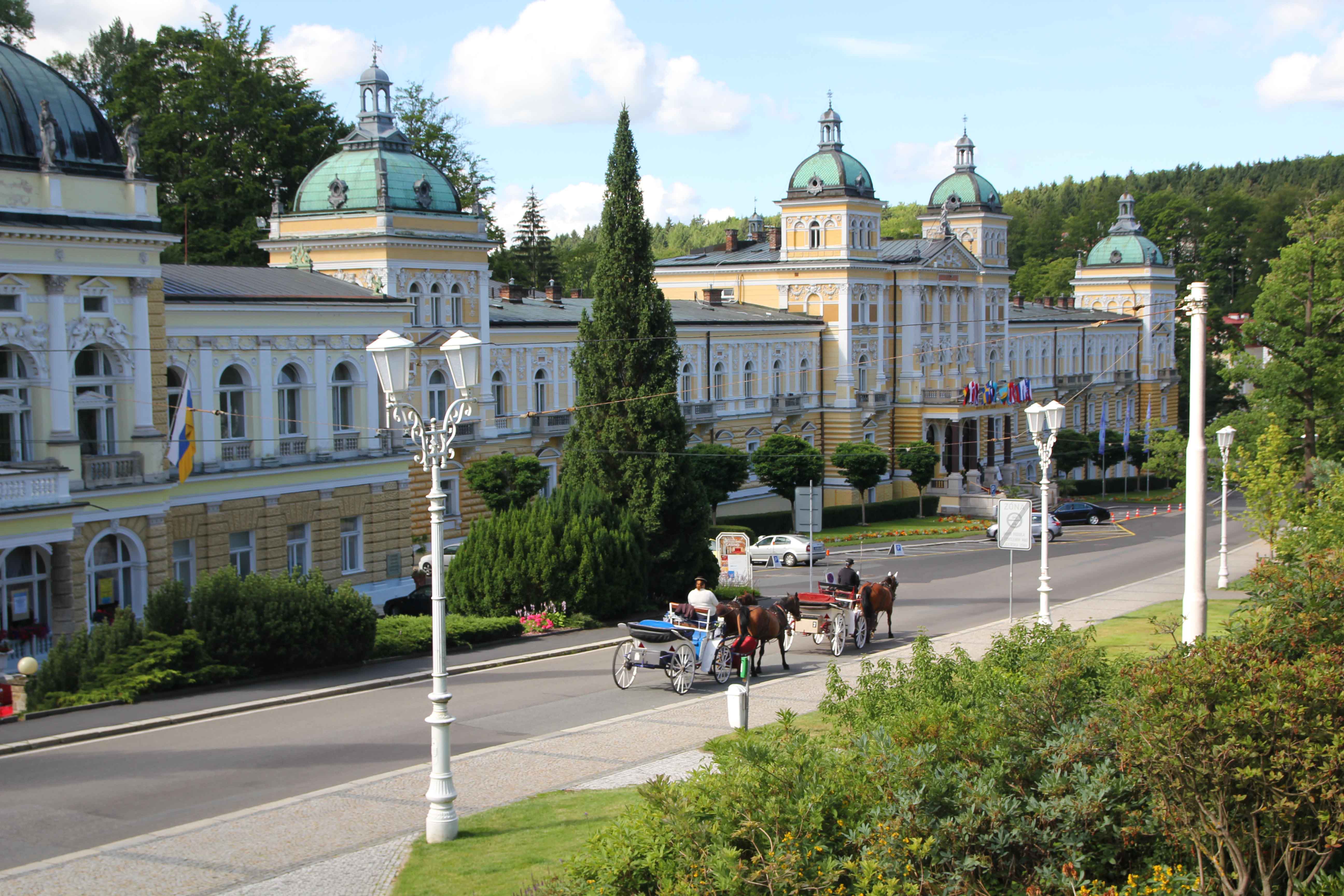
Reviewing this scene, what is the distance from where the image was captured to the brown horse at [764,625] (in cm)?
2367

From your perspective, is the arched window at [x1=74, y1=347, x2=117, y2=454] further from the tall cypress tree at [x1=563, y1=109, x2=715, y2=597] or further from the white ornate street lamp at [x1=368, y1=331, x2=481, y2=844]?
the white ornate street lamp at [x1=368, y1=331, x2=481, y2=844]

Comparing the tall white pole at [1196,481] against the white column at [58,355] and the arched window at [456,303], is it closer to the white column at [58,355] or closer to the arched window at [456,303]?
the white column at [58,355]

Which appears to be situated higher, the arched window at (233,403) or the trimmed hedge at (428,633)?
the arched window at (233,403)

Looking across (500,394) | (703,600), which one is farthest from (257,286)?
(703,600)

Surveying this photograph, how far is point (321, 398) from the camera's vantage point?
38.1 meters

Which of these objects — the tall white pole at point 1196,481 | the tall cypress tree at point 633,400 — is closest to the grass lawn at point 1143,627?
the tall white pole at point 1196,481

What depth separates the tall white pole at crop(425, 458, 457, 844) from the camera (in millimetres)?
13961

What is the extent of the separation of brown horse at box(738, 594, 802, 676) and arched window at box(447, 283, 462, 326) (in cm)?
2428

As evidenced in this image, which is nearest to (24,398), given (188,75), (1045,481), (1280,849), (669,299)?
(1045,481)

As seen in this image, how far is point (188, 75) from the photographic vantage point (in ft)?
193

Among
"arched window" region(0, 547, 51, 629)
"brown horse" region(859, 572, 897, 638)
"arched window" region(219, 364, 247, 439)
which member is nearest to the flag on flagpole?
"arched window" region(219, 364, 247, 439)

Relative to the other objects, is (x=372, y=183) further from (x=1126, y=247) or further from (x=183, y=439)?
(x=1126, y=247)

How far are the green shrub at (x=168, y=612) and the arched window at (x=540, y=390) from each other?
30798 mm

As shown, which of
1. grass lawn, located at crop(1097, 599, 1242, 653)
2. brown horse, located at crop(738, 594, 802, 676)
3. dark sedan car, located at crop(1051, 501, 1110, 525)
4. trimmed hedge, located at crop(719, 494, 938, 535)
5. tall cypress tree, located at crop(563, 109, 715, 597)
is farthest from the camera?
dark sedan car, located at crop(1051, 501, 1110, 525)
